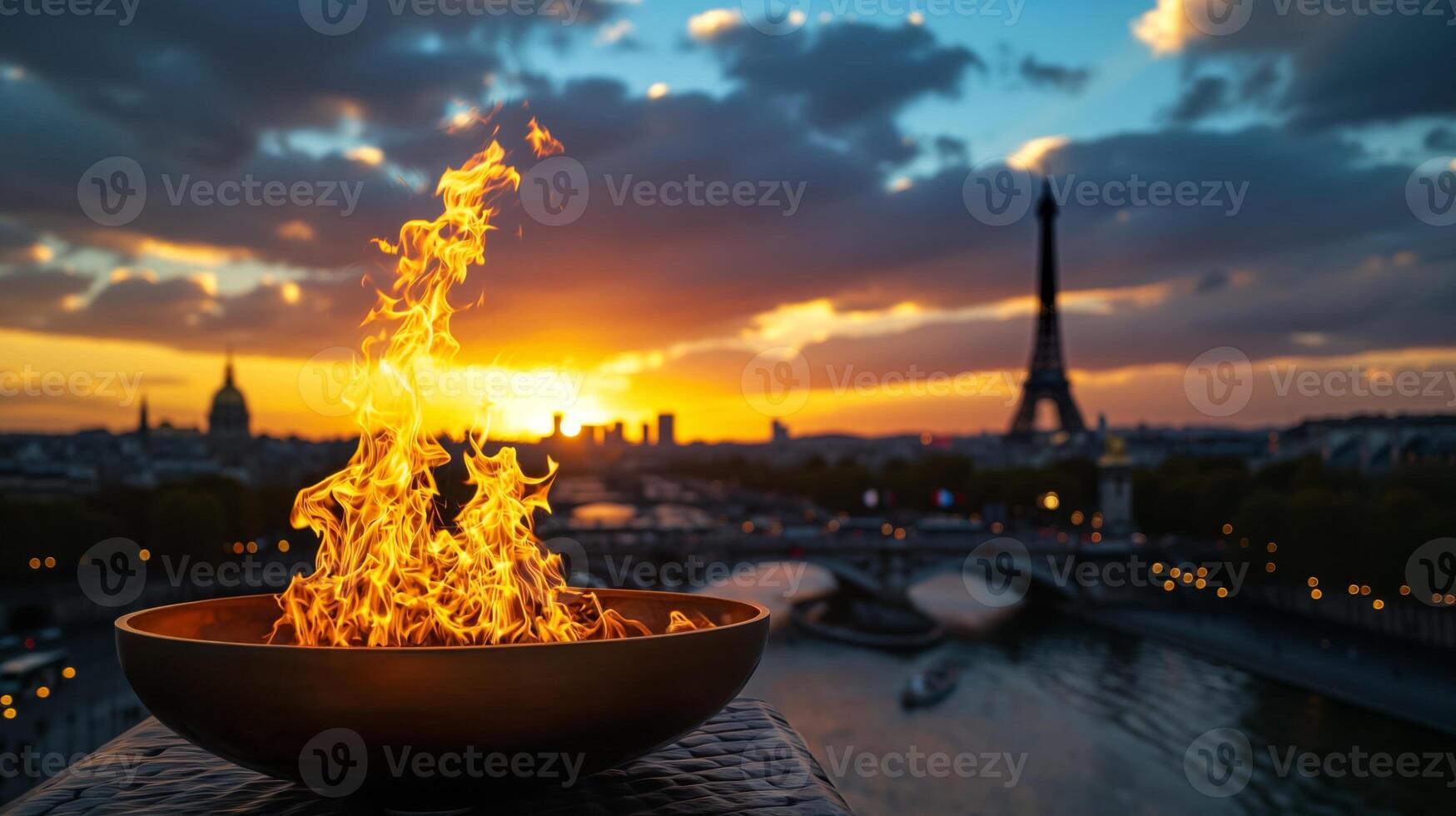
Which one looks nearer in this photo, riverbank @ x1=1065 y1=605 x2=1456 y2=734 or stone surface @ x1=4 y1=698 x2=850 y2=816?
stone surface @ x1=4 y1=698 x2=850 y2=816

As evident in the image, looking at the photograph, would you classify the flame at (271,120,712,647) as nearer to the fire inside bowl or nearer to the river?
the fire inside bowl

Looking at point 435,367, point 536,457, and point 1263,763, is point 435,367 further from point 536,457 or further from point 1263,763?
point 536,457

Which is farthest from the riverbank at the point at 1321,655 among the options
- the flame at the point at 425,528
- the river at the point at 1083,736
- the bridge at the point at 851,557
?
the flame at the point at 425,528

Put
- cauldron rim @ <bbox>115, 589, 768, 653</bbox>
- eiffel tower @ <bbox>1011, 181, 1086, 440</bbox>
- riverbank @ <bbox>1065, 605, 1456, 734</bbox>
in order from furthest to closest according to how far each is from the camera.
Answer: eiffel tower @ <bbox>1011, 181, 1086, 440</bbox>
riverbank @ <bbox>1065, 605, 1456, 734</bbox>
cauldron rim @ <bbox>115, 589, 768, 653</bbox>

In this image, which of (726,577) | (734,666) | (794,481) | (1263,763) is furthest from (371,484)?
(794,481)

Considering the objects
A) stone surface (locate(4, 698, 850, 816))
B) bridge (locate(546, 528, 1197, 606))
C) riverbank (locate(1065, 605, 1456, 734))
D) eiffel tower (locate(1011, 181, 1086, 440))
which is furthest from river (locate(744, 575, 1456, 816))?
eiffel tower (locate(1011, 181, 1086, 440))

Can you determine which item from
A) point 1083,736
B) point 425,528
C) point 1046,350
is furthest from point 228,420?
point 425,528

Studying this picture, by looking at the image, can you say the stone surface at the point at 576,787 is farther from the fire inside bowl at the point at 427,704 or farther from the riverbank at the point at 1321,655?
the riverbank at the point at 1321,655
